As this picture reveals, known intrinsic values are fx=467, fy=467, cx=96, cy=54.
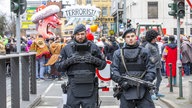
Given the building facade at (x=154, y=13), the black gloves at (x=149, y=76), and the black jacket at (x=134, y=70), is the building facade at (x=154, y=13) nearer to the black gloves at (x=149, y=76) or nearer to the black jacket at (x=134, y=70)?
the black jacket at (x=134, y=70)

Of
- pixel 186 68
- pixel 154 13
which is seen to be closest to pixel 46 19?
pixel 186 68

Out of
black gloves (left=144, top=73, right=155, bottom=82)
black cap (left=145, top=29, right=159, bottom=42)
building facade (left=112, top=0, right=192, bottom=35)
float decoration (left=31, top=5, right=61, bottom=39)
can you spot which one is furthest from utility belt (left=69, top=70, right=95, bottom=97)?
building facade (left=112, top=0, right=192, bottom=35)

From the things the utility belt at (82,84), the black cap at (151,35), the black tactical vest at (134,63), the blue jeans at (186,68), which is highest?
the black cap at (151,35)

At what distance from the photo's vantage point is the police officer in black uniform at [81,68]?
276 inches

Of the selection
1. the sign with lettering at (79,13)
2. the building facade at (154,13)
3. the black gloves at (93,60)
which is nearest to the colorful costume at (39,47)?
the sign with lettering at (79,13)

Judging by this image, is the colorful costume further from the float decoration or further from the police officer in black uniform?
the police officer in black uniform

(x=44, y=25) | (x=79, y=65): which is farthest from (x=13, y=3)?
(x=44, y=25)

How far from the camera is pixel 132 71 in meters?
6.91

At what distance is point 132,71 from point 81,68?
0.78 metres

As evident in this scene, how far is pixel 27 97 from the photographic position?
37.7ft

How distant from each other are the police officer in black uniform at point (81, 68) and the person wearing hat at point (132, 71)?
14.7 inches

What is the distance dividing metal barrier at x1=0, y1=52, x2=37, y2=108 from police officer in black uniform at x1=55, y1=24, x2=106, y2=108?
49.8 inches

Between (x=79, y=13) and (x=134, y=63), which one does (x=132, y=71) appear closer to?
(x=134, y=63)

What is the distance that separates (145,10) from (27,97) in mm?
48975
